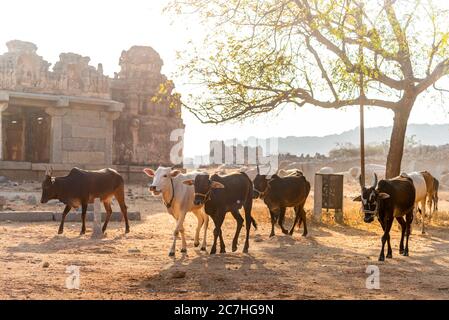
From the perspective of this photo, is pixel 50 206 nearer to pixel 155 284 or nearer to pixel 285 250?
pixel 285 250

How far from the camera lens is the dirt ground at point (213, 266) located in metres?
6.48

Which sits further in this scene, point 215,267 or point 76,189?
point 76,189

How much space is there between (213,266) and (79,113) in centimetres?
1987

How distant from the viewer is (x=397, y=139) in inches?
676

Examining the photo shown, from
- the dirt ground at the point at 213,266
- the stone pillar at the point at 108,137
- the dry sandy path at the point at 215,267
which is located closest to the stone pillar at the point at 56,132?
the stone pillar at the point at 108,137

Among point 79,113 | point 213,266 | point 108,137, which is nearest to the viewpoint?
point 213,266

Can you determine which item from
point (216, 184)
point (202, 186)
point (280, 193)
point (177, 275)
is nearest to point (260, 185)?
point (280, 193)

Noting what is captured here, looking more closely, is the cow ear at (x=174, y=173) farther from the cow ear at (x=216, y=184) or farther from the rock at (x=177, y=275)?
the rock at (x=177, y=275)

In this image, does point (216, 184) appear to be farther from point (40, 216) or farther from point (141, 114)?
point (141, 114)

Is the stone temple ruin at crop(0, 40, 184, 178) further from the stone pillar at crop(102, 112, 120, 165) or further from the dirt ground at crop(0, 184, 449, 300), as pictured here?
the dirt ground at crop(0, 184, 449, 300)

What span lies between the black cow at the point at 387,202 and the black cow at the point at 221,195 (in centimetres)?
208

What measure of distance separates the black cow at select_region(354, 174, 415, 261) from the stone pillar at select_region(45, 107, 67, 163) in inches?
749

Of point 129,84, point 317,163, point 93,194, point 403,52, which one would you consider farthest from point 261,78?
point 317,163
